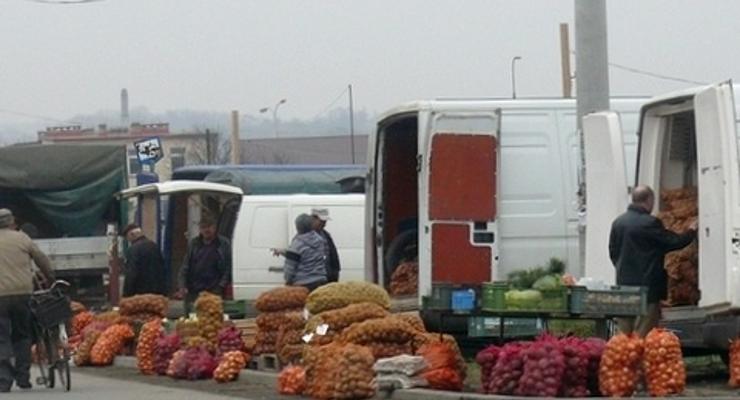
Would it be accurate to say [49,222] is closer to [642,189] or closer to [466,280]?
[466,280]

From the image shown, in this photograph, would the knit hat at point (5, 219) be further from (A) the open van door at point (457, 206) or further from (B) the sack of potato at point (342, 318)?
(A) the open van door at point (457, 206)

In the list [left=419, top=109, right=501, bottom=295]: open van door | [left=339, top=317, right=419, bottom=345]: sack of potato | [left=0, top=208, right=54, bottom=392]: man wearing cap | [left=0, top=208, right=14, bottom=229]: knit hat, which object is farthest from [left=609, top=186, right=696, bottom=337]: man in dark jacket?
[left=0, top=208, right=14, bottom=229]: knit hat

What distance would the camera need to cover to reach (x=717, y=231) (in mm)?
13617

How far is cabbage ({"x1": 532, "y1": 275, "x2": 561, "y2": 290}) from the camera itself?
1388 cm

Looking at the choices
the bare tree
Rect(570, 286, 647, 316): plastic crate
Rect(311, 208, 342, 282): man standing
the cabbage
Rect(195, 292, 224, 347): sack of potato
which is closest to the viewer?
Rect(570, 286, 647, 316): plastic crate

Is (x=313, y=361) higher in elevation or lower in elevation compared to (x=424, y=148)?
lower

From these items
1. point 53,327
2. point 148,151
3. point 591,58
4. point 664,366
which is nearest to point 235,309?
point 53,327

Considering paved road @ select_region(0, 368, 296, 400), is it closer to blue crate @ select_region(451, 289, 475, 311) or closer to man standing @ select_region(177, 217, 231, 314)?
blue crate @ select_region(451, 289, 475, 311)

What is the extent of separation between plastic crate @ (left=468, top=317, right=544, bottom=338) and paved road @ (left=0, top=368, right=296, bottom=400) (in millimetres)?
1663

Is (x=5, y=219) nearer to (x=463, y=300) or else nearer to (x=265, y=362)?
(x=265, y=362)

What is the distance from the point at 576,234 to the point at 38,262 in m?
5.06

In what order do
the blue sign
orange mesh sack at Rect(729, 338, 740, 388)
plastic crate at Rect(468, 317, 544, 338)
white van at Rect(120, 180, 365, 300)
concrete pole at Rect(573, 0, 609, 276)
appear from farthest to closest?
the blue sign < white van at Rect(120, 180, 365, 300) < concrete pole at Rect(573, 0, 609, 276) < plastic crate at Rect(468, 317, 544, 338) < orange mesh sack at Rect(729, 338, 740, 388)

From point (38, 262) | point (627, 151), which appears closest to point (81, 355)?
point (38, 262)

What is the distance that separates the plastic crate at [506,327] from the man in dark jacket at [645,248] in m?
0.73
